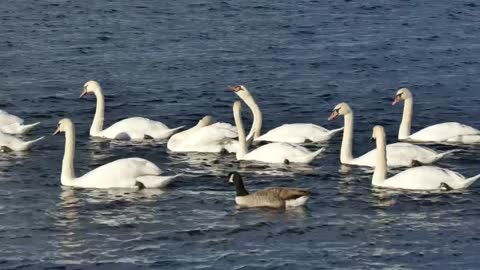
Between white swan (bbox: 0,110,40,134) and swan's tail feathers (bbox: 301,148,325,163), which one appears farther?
white swan (bbox: 0,110,40,134)

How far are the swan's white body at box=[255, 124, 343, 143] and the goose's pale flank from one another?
5.36 m

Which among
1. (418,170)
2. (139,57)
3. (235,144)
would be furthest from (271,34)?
(418,170)

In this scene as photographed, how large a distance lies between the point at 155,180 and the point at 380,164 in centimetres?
392

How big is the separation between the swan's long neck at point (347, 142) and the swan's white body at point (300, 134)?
966mm

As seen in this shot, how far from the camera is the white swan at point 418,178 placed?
86.6 ft

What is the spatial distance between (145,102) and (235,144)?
568 cm

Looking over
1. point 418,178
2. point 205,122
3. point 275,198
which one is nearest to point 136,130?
point 205,122

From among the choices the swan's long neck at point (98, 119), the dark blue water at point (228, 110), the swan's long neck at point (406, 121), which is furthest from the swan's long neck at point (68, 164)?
the swan's long neck at point (406, 121)

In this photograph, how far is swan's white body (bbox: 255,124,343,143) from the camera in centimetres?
3075

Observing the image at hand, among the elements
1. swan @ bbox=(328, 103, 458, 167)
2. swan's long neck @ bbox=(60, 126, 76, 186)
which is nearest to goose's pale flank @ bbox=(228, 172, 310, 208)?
swan's long neck @ bbox=(60, 126, 76, 186)

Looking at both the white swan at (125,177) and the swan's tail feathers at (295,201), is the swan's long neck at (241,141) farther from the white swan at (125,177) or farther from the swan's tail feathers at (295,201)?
the swan's tail feathers at (295,201)

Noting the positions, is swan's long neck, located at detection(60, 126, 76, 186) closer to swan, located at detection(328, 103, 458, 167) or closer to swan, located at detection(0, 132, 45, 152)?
swan, located at detection(0, 132, 45, 152)

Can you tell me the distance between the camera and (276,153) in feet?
94.8

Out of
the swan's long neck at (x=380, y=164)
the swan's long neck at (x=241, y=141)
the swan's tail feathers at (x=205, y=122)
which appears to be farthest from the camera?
the swan's tail feathers at (x=205, y=122)
